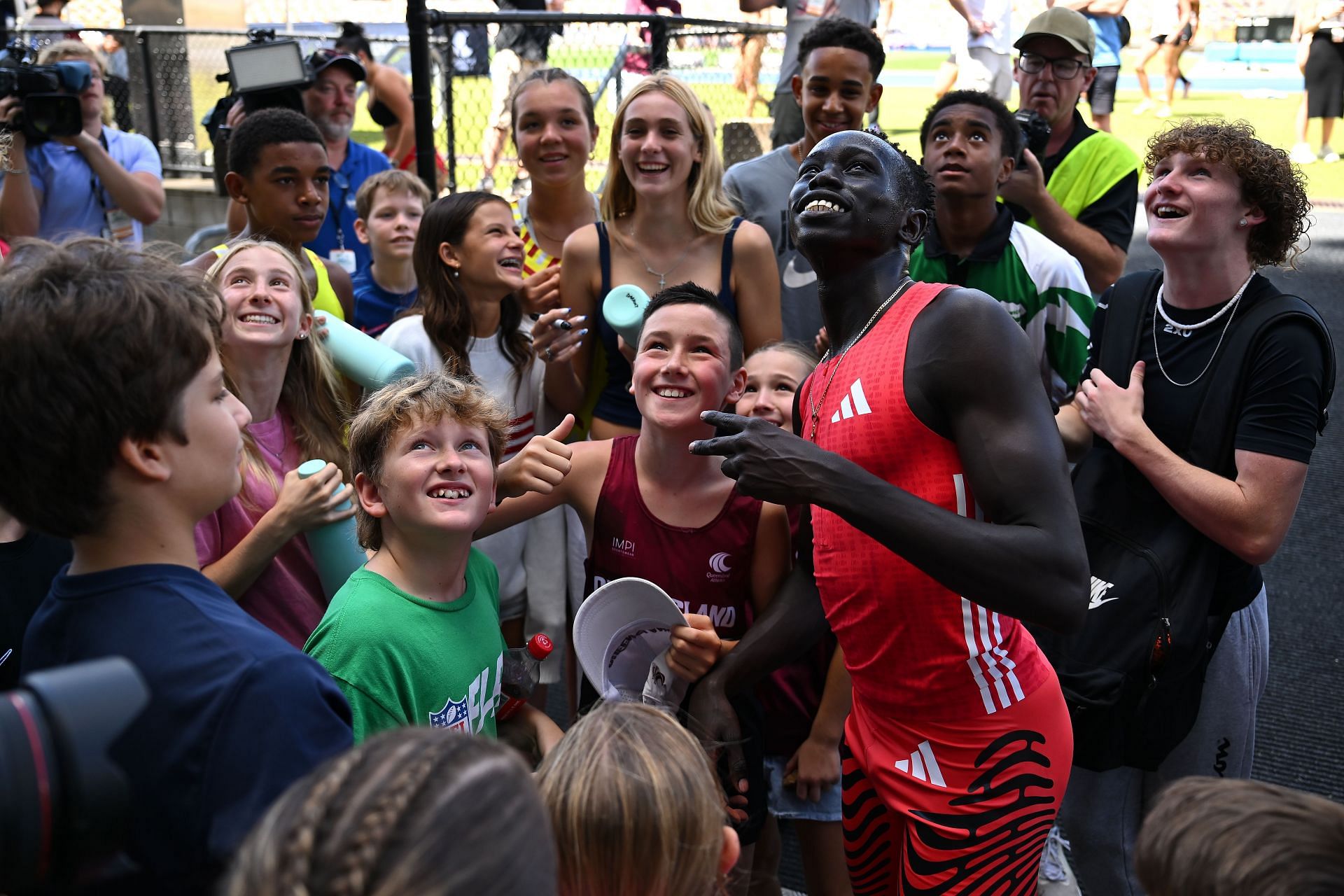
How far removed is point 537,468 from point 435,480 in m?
0.25

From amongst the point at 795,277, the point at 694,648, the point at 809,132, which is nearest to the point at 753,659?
the point at 694,648

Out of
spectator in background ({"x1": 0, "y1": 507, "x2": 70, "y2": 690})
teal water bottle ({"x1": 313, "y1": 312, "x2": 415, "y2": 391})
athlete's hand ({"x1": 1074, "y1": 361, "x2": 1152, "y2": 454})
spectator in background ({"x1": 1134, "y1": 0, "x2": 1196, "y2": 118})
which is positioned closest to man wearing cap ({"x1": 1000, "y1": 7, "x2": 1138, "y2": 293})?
athlete's hand ({"x1": 1074, "y1": 361, "x2": 1152, "y2": 454})

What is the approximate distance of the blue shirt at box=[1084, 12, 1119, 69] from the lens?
8023 mm

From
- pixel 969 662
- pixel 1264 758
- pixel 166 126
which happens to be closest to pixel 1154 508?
pixel 969 662

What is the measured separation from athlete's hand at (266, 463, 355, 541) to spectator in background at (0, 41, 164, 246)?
2744 millimetres

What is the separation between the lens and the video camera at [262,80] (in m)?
4.48

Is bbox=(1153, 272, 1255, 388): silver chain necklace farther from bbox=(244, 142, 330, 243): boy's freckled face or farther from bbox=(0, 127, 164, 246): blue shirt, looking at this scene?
bbox=(0, 127, 164, 246): blue shirt

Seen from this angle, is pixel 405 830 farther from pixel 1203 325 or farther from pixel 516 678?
pixel 1203 325

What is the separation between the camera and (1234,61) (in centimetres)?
2436

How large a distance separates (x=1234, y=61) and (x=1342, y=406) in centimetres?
2198

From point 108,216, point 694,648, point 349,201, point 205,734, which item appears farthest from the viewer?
point 349,201

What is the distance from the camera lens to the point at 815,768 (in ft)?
8.00

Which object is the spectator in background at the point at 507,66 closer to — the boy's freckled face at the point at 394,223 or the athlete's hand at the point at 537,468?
the boy's freckled face at the point at 394,223

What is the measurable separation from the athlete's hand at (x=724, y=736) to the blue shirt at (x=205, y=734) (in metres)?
0.99
